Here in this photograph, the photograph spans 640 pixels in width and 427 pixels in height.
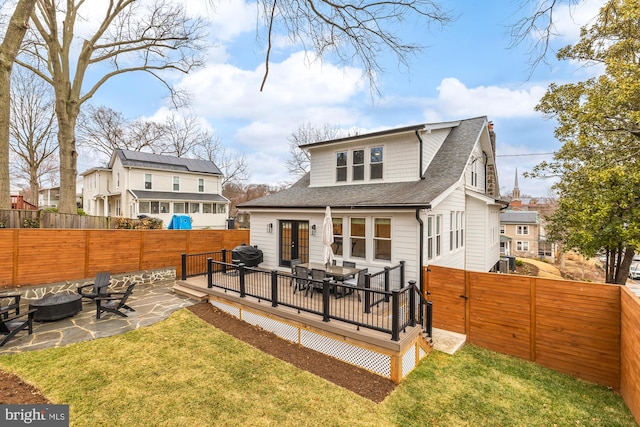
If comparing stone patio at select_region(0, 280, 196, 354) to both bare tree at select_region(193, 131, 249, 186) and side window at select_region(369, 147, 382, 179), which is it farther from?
bare tree at select_region(193, 131, 249, 186)

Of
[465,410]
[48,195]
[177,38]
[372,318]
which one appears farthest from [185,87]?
[48,195]

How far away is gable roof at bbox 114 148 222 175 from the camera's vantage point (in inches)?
961

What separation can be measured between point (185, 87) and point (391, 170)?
488 inches

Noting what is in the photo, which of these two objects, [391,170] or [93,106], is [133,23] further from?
[93,106]

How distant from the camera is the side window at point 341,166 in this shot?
39.7 ft

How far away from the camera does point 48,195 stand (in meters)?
46.6

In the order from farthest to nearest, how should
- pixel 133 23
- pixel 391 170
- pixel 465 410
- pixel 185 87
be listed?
pixel 185 87 → pixel 133 23 → pixel 391 170 → pixel 465 410

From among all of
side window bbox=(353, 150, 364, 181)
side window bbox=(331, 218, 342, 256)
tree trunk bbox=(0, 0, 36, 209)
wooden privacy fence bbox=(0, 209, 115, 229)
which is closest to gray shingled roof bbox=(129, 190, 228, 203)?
wooden privacy fence bbox=(0, 209, 115, 229)

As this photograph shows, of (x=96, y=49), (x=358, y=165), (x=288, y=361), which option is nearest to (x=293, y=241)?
(x=358, y=165)

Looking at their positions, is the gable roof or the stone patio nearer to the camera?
the stone patio

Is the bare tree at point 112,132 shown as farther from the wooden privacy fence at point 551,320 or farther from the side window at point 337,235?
the wooden privacy fence at point 551,320

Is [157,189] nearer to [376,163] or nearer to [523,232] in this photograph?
[376,163]

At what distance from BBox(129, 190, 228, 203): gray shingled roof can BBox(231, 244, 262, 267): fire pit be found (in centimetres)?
1737

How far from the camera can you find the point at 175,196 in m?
25.8
